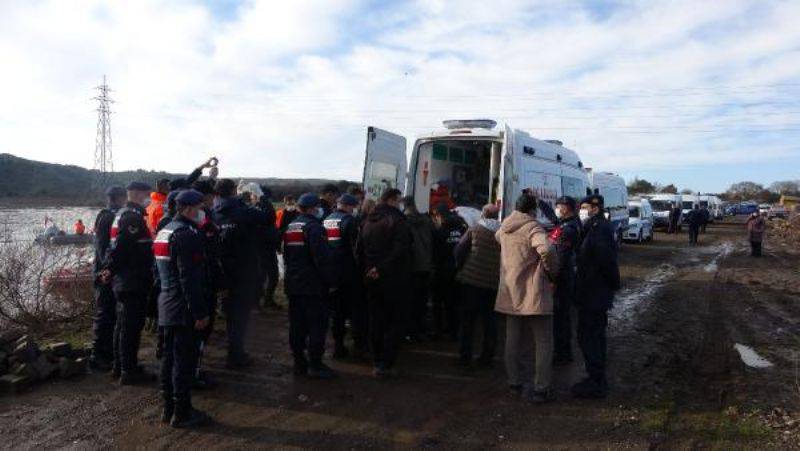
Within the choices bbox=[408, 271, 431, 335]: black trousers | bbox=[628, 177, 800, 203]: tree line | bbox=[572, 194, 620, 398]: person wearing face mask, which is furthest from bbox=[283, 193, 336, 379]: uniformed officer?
bbox=[628, 177, 800, 203]: tree line

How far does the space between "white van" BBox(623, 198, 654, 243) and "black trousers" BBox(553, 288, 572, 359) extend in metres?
18.1

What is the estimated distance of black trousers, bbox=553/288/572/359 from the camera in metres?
6.36

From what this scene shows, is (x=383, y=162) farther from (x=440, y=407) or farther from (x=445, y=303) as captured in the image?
(x=440, y=407)

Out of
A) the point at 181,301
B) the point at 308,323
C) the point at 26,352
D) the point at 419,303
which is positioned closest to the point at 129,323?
the point at 26,352

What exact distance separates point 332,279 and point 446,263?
1919 millimetres

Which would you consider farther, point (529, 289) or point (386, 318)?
point (386, 318)

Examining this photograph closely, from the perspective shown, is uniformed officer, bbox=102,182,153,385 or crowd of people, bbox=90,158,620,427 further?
uniformed officer, bbox=102,182,153,385

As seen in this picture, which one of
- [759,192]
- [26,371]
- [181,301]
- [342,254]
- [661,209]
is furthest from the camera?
[759,192]

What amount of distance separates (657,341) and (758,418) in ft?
8.70

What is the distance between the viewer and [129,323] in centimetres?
532

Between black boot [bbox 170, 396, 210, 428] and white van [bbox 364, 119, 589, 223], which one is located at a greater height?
white van [bbox 364, 119, 589, 223]

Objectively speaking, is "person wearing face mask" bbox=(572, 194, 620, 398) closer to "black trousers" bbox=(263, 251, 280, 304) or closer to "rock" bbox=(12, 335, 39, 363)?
"black trousers" bbox=(263, 251, 280, 304)

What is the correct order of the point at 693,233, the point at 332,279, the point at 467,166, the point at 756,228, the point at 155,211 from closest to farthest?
the point at 332,279, the point at 155,211, the point at 467,166, the point at 756,228, the point at 693,233

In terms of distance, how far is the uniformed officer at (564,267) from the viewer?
19.2 feet
